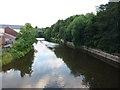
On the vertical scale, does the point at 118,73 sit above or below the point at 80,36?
below

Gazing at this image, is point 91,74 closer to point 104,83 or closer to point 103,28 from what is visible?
point 104,83

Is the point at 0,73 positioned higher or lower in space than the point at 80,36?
lower

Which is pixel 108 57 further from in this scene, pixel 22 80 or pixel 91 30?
pixel 22 80

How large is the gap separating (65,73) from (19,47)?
12.9m

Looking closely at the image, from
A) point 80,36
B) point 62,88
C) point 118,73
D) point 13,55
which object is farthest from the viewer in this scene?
point 80,36

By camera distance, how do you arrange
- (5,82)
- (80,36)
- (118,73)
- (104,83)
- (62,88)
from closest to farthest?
(62,88)
(104,83)
(5,82)
(118,73)
(80,36)

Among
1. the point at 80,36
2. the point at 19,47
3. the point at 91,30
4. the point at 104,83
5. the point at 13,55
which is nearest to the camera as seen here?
the point at 104,83

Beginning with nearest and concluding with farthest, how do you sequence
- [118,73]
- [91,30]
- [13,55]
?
[118,73] < [13,55] < [91,30]

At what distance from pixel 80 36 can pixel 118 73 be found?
70.6ft

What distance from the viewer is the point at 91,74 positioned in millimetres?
16438

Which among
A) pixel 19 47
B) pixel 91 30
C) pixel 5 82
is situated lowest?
pixel 5 82

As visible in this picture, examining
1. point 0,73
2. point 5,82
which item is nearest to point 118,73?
point 5,82

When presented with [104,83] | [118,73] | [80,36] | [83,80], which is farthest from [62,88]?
[80,36]

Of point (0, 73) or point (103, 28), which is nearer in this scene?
point (0, 73)
